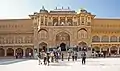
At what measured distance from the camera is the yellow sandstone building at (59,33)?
58344 millimetres

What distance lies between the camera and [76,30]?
58.4 metres

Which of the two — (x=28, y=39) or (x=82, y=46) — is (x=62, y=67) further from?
(x=28, y=39)

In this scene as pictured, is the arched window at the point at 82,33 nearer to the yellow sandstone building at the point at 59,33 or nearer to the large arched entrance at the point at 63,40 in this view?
the yellow sandstone building at the point at 59,33

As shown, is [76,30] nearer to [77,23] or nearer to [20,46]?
[77,23]

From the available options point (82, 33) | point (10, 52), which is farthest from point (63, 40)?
point (10, 52)

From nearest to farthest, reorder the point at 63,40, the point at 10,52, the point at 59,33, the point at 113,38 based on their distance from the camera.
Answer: the point at 59,33 → the point at 63,40 → the point at 113,38 → the point at 10,52

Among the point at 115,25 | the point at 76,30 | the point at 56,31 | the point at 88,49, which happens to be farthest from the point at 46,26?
the point at 115,25

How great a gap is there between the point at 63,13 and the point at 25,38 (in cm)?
994

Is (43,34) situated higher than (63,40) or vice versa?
(43,34)

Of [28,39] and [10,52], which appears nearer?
[28,39]

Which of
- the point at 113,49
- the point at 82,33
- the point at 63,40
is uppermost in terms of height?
the point at 82,33

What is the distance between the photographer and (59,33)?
5894cm

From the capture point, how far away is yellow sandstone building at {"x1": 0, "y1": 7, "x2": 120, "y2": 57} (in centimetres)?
5834

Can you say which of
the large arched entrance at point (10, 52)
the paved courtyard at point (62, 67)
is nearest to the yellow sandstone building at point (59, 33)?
the large arched entrance at point (10, 52)
